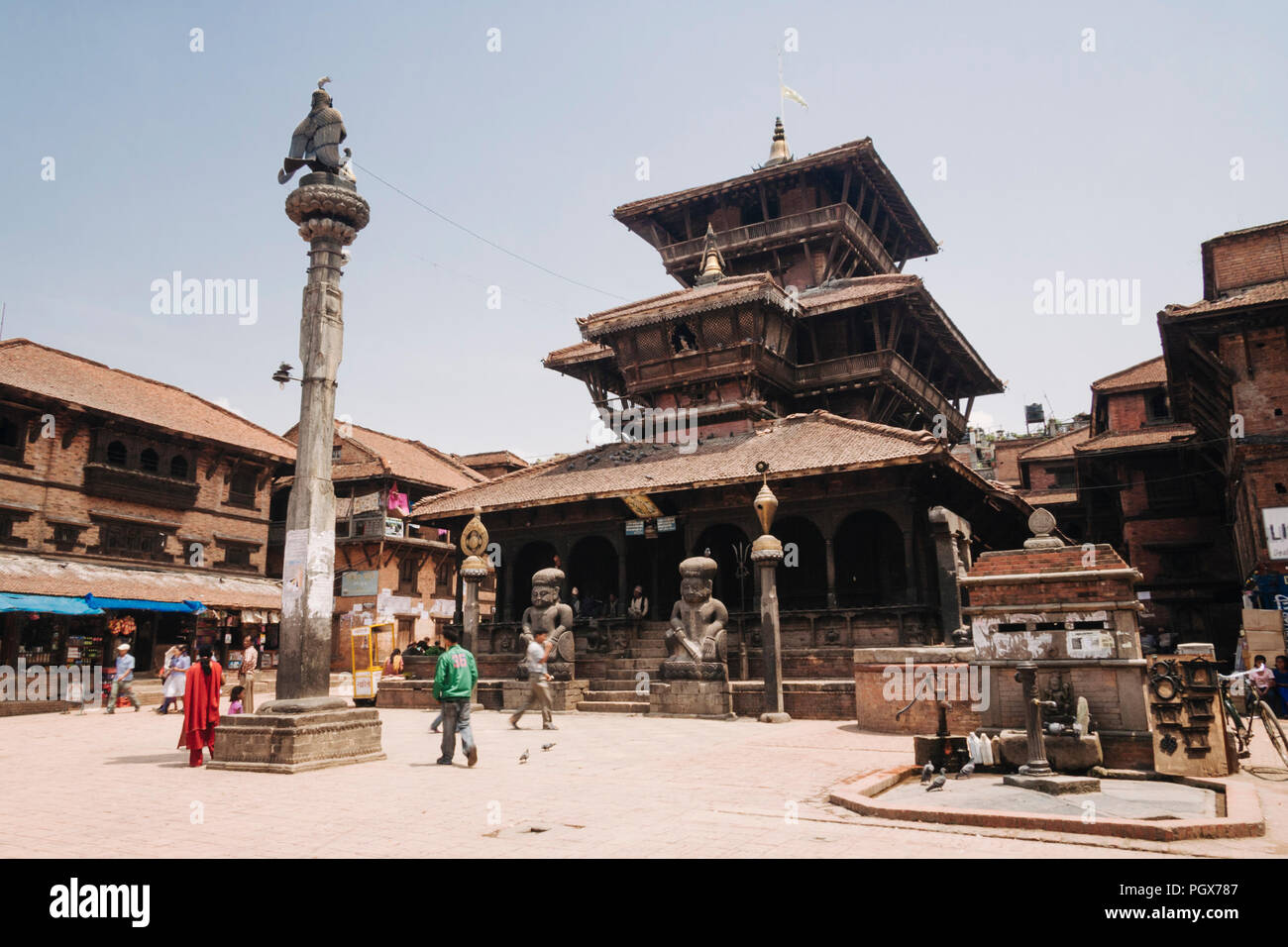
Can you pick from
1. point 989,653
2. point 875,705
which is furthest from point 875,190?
point 989,653

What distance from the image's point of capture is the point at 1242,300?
22.5 m

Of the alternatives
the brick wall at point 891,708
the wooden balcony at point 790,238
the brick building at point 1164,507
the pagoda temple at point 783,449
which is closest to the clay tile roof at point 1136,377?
the brick building at point 1164,507

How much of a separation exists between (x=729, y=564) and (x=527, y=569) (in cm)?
672

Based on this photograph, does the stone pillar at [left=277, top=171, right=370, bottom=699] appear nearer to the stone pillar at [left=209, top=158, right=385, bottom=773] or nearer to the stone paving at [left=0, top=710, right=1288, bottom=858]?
the stone pillar at [left=209, top=158, right=385, bottom=773]

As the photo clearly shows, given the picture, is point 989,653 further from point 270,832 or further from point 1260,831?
point 270,832

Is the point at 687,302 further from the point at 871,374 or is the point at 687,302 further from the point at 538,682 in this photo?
the point at 538,682

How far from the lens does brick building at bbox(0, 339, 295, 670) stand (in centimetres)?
2566

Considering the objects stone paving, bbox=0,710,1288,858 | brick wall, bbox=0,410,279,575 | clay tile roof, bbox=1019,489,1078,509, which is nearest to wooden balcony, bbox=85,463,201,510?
brick wall, bbox=0,410,279,575

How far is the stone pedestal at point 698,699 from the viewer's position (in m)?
16.3

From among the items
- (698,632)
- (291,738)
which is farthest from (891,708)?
(291,738)

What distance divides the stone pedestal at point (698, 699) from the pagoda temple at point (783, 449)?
1.42 meters

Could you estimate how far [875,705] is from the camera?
1304cm

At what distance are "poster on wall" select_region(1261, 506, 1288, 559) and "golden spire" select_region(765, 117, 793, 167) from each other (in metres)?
20.5

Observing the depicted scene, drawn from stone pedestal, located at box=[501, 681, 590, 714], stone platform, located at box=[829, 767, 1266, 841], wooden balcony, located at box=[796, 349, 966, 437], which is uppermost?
wooden balcony, located at box=[796, 349, 966, 437]
